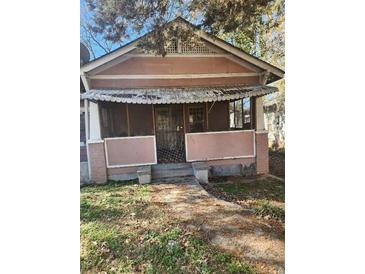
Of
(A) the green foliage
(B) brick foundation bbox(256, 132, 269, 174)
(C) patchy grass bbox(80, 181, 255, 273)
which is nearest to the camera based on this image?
(C) patchy grass bbox(80, 181, 255, 273)

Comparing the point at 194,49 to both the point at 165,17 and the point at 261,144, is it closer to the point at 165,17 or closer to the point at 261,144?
the point at 165,17

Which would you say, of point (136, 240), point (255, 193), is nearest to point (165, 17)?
point (255, 193)

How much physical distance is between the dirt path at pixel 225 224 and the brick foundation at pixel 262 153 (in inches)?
13.6

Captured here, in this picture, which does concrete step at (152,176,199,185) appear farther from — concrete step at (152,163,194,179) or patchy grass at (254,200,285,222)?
patchy grass at (254,200,285,222)

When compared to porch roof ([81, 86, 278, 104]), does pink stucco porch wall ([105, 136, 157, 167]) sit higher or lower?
lower

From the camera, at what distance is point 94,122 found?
1.53 metres

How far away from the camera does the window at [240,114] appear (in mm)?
1583

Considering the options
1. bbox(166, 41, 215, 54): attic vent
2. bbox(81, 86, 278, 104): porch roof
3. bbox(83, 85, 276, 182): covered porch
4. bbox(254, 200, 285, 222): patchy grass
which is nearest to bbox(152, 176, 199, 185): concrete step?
bbox(83, 85, 276, 182): covered porch

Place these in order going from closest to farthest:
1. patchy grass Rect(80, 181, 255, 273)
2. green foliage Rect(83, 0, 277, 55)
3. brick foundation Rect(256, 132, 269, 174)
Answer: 1. patchy grass Rect(80, 181, 255, 273)
2. green foliage Rect(83, 0, 277, 55)
3. brick foundation Rect(256, 132, 269, 174)

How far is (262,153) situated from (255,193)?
0.31 m

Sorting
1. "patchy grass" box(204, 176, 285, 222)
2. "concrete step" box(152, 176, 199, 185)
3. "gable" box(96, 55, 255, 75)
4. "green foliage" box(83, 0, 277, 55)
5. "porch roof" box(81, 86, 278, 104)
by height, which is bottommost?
"patchy grass" box(204, 176, 285, 222)

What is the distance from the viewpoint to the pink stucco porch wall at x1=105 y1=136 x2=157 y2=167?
1529mm
